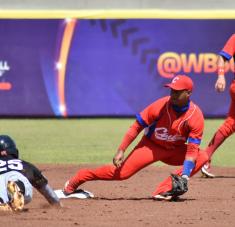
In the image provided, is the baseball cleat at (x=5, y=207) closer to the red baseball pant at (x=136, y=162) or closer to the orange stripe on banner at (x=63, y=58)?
the red baseball pant at (x=136, y=162)

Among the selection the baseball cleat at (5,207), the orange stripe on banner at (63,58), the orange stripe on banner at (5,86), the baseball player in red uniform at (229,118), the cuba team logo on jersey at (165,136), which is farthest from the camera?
the orange stripe on banner at (5,86)

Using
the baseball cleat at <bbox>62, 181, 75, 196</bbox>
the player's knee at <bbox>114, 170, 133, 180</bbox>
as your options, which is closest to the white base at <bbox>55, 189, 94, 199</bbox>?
the baseball cleat at <bbox>62, 181, 75, 196</bbox>

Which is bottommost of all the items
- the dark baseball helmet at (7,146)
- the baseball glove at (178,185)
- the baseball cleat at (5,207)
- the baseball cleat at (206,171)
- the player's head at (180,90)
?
the baseball cleat at (206,171)

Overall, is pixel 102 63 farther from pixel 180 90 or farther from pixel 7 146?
pixel 7 146

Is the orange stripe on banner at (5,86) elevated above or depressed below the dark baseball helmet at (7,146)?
below

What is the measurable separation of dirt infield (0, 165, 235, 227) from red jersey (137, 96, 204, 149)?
0.66m

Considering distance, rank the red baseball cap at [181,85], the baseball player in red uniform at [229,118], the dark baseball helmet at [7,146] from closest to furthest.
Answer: the dark baseball helmet at [7,146] < the red baseball cap at [181,85] < the baseball player in red uniform at [229,118]

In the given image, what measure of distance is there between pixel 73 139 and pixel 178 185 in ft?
20.9

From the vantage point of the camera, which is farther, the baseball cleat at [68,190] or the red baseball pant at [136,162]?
the baseball cleat at [68,190]

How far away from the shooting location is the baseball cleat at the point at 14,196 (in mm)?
6922

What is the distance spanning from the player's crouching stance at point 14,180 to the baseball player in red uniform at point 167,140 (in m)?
0.96

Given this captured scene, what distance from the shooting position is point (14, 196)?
6.95m

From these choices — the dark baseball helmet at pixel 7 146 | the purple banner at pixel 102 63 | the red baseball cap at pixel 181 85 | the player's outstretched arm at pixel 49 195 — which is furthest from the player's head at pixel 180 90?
the purple banner at pixel 102 63

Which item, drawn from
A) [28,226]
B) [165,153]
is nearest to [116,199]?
[165,153]
